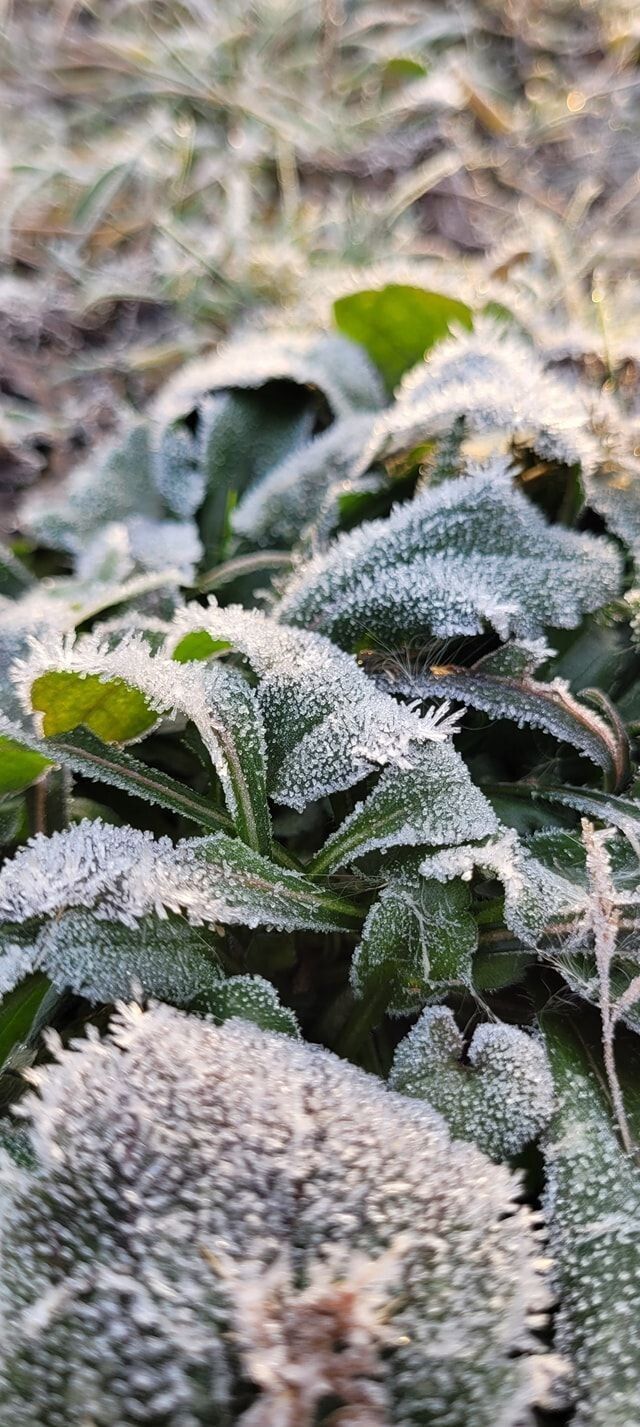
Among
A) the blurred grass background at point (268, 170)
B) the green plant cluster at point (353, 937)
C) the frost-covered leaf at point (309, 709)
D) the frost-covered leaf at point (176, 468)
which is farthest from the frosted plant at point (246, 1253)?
the blurred grass background at point (268, 170)

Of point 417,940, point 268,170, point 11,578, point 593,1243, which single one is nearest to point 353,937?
point 417,940

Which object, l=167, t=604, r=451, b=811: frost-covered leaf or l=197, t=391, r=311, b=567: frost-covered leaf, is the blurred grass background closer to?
l=197, t=391, r=311, b=567: frost-covered leaf

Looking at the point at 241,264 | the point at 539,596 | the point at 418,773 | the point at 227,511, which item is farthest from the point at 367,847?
the point at 241,264

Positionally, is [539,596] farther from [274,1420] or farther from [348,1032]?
[274,1420]

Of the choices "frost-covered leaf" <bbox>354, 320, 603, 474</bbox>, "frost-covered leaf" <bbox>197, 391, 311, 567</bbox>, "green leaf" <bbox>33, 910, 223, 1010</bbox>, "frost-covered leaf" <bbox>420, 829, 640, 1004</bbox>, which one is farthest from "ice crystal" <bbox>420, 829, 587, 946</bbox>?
"frost-covered leaf" <bbox>197, 391, 311, 567</bbox>

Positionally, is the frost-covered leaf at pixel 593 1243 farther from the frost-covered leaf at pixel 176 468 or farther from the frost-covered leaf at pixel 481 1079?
the frost-covered leaf at pixel 176 468

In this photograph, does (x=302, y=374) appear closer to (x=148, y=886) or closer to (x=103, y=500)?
(x=103, y=500)
